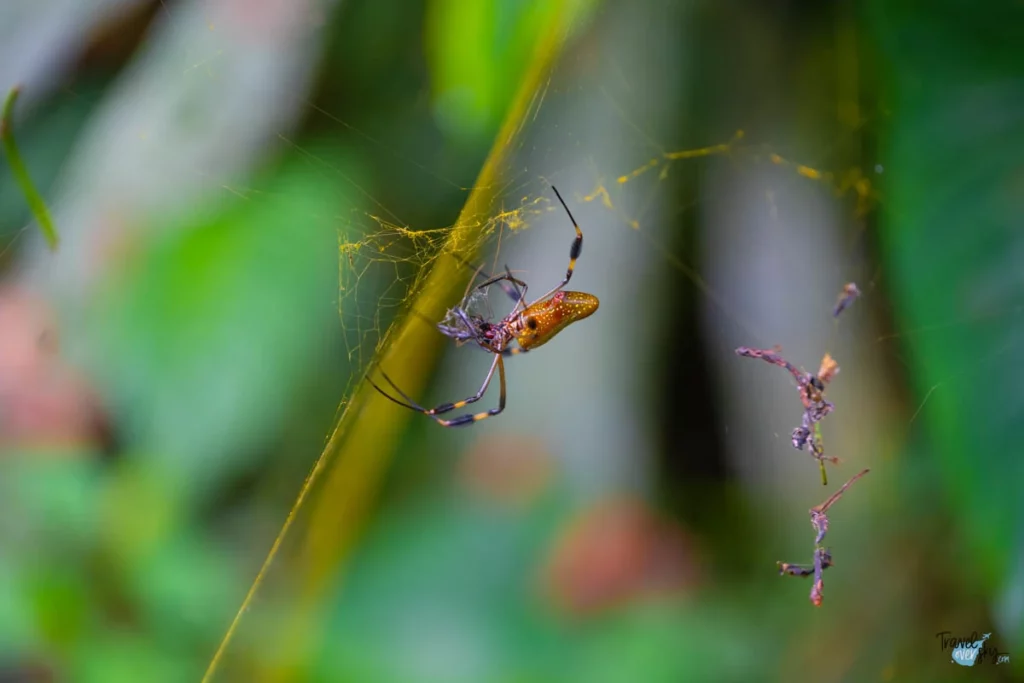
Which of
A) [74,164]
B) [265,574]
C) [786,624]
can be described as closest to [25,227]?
[74,164]

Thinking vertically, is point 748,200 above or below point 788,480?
above

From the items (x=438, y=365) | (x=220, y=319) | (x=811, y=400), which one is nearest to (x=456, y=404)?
(x=438, y=365)

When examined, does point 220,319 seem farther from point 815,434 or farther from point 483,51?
point 815,434

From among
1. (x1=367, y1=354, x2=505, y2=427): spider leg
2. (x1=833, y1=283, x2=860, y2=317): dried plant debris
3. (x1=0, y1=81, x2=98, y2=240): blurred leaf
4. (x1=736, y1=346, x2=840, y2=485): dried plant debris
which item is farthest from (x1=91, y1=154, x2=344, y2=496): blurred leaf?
(x1=833, y1=283, x2=860, y2=317): dried plant debris

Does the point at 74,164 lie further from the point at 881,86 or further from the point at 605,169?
the point at 881,86

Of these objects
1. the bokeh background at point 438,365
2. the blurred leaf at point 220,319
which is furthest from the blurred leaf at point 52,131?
the blurred leaf at point 220,319

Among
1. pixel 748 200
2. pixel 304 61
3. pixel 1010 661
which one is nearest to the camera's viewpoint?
pixel 1010 661
